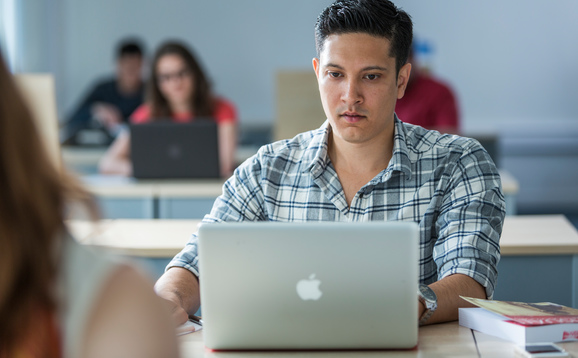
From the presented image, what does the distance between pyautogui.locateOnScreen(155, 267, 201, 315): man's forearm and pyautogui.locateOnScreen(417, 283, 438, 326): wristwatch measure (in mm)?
450

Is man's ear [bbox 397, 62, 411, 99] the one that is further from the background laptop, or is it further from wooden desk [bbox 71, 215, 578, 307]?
the background laptop

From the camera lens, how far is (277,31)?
5816mm

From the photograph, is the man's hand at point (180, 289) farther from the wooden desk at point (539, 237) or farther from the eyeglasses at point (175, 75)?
the eyeglasses at point (175, 75)

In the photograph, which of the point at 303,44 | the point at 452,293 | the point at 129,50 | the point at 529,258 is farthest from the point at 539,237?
the point at 129,50

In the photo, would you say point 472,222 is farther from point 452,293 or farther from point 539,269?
point 539,269

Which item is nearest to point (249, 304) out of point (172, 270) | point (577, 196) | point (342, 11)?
point (172, 270)

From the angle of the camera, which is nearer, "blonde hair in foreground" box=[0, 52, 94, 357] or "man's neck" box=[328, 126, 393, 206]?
"blonde hair in foreground" box=[0, 52, 94, 357]

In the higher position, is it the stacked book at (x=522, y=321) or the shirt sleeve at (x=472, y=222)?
the shirt sleeve at (x=472, y=222)

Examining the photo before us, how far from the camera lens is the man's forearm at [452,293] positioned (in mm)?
1353

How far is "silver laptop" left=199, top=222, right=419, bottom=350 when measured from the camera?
3.51 feet

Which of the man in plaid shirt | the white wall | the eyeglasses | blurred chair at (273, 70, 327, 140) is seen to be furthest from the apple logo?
the white wall

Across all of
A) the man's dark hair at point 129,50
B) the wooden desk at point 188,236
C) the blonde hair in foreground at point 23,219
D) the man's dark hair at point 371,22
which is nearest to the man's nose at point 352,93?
the man's dark hair at point 371,22

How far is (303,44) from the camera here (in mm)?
5805

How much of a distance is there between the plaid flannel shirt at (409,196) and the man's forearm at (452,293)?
2 cm
